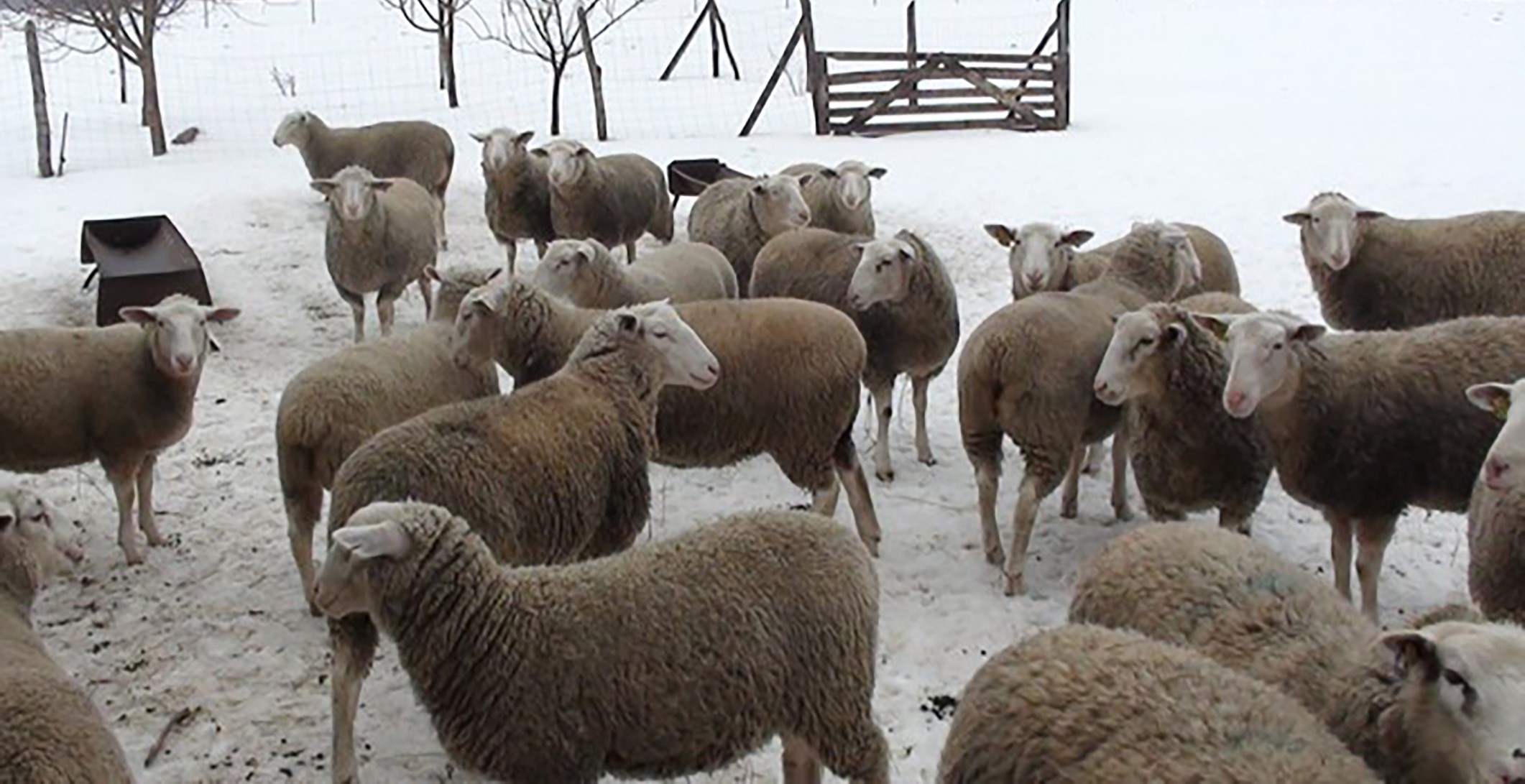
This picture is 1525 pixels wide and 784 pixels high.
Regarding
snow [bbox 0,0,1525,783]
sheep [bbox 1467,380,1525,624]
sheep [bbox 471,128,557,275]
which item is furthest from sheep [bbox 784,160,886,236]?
sheep [bbox 1467,380,1525,624]

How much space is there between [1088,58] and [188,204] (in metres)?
17.8

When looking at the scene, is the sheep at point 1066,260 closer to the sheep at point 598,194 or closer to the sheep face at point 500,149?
the sheep at point 598,194

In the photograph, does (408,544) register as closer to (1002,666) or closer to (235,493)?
(1002,666)

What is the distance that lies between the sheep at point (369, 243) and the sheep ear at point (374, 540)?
19.0 ft

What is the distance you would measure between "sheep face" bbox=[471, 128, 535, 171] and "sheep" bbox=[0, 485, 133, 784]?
661 cm

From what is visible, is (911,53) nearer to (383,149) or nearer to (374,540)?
(383,149)

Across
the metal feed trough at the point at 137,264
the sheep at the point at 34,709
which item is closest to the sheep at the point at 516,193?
the metal feed trough at the point at 137,264

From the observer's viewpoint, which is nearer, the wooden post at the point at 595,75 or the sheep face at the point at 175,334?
the sheep face at the point at 175,334

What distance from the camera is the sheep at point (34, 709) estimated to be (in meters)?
3.29

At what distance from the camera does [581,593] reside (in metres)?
3.82

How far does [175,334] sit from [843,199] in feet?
16.1

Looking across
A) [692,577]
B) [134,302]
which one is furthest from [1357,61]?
[692,577]

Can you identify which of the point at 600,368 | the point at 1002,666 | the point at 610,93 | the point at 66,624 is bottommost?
the point at 66,624

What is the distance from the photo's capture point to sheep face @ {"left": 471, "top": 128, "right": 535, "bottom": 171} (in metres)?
10.8
